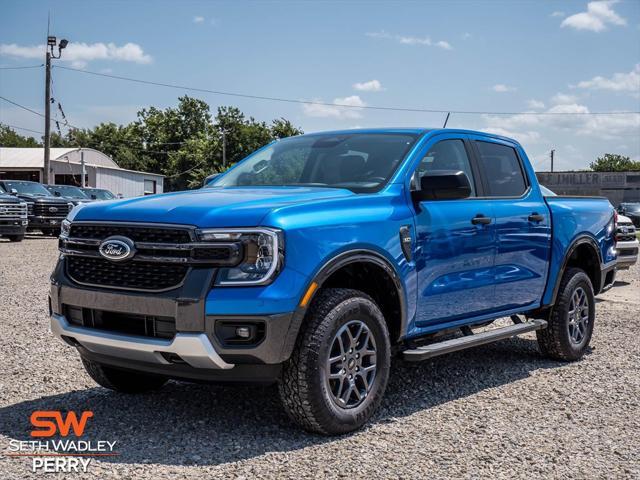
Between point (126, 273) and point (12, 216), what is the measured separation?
19203mm

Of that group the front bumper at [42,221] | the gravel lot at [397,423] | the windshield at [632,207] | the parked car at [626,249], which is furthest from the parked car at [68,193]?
the windshield at [632,207]

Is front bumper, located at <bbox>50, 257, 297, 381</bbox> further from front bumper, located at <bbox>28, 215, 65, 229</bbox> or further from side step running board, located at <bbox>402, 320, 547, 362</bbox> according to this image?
front bumper, located at <bbox>28, 215, 65, 229</bbox>

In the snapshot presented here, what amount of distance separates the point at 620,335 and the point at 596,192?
60.1 m

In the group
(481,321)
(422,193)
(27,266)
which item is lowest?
(27,266)

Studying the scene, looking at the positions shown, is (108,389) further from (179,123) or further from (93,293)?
(179,123)

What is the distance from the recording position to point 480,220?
5.92 metres

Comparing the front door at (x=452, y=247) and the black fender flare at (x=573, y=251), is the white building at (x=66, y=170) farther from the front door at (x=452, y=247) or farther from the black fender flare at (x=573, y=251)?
the front door at (x=452, y=247)

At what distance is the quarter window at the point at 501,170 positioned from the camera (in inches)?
255

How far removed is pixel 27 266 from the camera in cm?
1558

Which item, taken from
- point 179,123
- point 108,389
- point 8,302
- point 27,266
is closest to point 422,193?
point 108,389

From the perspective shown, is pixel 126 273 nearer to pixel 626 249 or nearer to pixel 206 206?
pixel 206 206

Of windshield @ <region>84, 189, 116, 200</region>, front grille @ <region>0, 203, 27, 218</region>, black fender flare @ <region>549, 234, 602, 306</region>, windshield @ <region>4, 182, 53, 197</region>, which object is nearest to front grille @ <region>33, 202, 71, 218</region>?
windshield @ <region>4, 182, 53, 197</region>

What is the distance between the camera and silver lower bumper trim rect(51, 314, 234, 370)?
4.27 metres

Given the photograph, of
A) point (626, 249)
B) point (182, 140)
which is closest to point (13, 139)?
point (182, 140)
